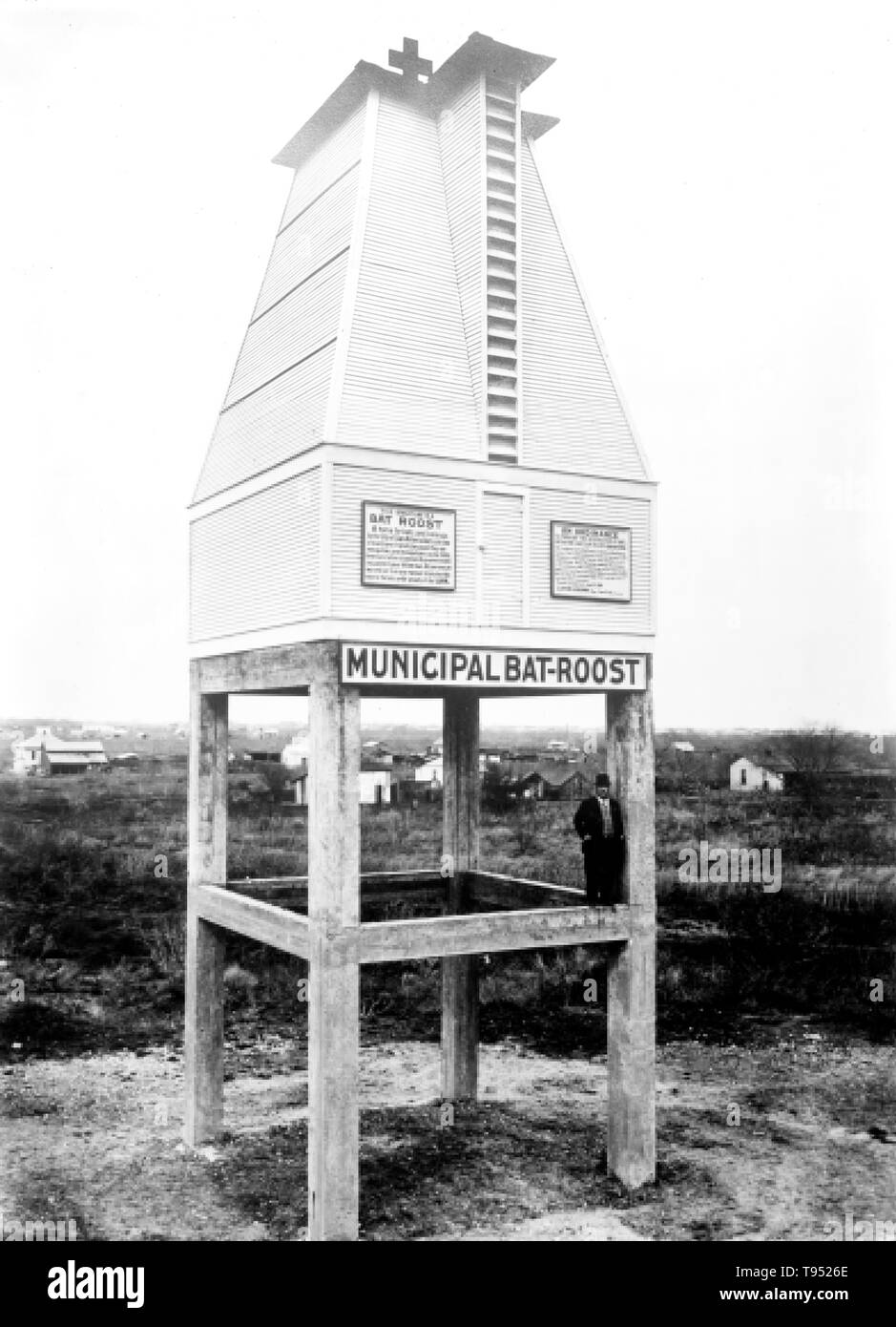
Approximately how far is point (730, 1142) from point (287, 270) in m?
12.0

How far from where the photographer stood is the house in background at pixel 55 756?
40.0 metres

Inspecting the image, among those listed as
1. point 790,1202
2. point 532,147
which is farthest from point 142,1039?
point 532,147

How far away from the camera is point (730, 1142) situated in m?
16.1

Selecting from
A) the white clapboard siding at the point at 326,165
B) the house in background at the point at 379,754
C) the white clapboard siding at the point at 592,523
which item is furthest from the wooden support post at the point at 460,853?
the house in background at the point at 379,754

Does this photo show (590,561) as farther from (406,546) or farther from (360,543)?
(360,543)

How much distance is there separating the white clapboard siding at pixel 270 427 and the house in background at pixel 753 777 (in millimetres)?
26926

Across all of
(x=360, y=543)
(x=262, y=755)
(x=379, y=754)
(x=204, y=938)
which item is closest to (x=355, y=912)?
(x=360, y=543)

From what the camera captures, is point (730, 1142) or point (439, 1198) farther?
point (730, 1142)

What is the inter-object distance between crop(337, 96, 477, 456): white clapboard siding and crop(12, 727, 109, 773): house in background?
29.6 metres

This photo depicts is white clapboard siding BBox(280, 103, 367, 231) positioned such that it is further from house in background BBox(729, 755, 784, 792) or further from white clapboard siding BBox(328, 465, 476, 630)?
house in background BBox(729, 755, 784, 792)

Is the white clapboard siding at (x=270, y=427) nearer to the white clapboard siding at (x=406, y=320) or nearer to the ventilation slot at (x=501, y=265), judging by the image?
the white clapboard siding at (x=406, y=320)

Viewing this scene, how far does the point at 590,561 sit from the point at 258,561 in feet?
12.0

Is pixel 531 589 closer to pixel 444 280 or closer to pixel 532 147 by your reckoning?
pixel 444 280
